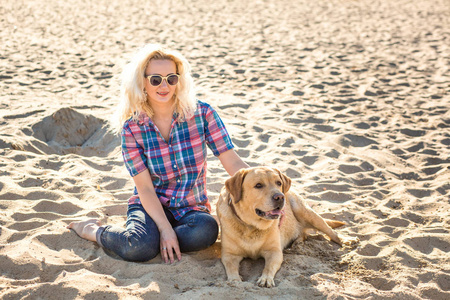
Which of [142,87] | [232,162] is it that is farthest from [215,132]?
[142,87]

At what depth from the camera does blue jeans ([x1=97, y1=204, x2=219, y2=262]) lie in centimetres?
367

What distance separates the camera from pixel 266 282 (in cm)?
342

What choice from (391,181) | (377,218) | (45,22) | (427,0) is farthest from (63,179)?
(427,0)

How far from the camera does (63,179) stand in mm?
5145

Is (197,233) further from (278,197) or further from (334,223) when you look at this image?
(334,223)

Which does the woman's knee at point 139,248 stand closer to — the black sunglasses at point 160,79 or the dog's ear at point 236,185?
the dog's ear at point 236,185

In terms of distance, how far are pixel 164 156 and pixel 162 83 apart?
0.63m

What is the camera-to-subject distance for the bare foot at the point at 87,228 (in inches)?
154

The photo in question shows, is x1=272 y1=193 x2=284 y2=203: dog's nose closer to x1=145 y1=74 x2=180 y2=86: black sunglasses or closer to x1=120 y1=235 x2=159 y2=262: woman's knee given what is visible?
x1=120 y1=235 x2=159 y2=262: woman's knee

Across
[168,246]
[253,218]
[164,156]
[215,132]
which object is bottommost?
[168,246]

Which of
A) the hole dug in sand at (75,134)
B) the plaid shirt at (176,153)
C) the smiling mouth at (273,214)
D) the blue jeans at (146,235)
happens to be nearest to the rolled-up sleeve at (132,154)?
the plaid shirt at (176,153)

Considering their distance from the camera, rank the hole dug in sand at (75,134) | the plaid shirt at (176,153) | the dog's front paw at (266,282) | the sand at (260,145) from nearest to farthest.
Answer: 1. the dog's front paw at (266,282)
2. the sand at (260,145)
3. the plaid shirt at (176,153)
4. the hole dug in sand at (75,134)

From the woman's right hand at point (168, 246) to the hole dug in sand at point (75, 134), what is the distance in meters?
2.63

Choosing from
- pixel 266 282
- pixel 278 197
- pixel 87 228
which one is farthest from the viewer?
pixel 87 228
